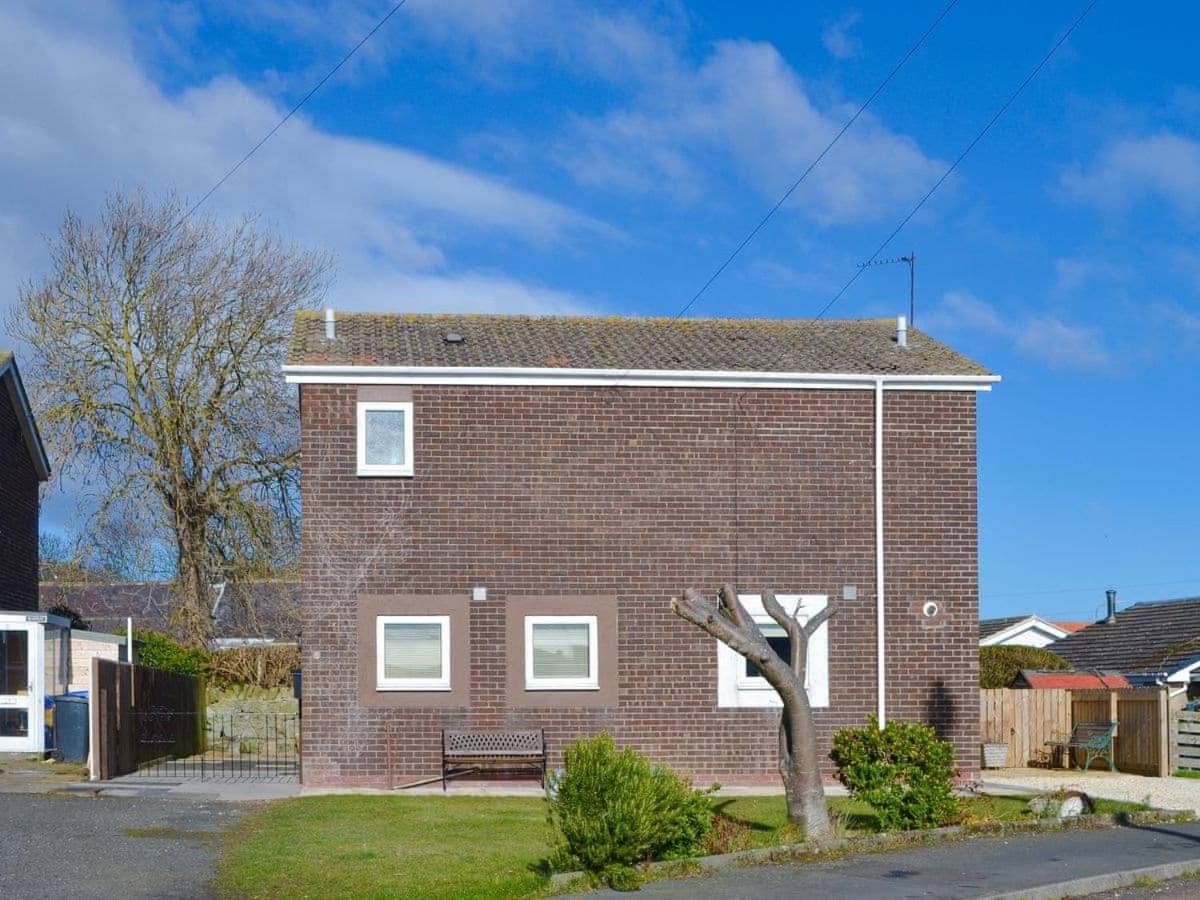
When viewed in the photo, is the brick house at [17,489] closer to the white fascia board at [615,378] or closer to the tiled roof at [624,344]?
the tiled roof at [624,344]

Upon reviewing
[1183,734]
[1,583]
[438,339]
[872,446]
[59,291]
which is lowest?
[1183,734]

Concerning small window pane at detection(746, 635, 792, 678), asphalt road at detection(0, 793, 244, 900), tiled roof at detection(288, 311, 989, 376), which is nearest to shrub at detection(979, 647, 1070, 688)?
tiled roof at detection(288, 311, 989, 376)

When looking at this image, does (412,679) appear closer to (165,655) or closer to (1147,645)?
(165,655)

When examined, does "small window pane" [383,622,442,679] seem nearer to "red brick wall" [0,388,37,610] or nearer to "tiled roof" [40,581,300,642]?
"red brick wall" [0,388,37,610]

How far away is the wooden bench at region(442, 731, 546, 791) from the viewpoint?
2186 cm

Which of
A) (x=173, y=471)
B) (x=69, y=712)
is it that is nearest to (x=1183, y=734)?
(x=69, y=712)

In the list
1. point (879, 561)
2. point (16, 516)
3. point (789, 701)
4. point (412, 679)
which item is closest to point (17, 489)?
point (16, 516)

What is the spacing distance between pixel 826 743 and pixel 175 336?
2277cm

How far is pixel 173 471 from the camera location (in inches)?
1561

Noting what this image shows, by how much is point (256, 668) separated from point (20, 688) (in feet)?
29.6

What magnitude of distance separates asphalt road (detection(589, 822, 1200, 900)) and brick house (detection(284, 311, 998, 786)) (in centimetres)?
659

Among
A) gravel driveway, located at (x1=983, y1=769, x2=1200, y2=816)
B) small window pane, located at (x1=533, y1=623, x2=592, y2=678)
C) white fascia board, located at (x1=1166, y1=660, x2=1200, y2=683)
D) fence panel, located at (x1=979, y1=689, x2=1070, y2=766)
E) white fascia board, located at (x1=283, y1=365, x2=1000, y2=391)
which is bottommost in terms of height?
gravel driveway, located at (x1=983, y1=769, x2=1200, y2=816)

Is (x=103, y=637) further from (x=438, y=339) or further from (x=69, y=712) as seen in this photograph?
(x=438, y=339)

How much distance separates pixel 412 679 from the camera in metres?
22.2
